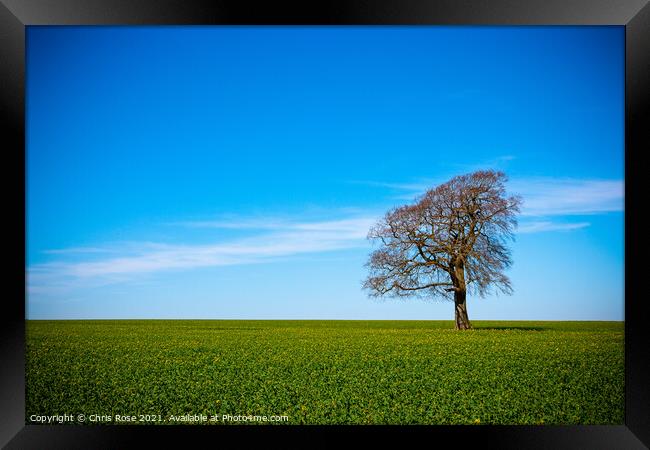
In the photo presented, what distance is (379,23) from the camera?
6.88 metres

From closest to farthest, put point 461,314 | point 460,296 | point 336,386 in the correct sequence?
point 336,386, point 460,296, point 461,314

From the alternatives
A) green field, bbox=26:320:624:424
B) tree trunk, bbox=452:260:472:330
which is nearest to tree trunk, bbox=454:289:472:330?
tree trunk, bbox=452:260:472:330

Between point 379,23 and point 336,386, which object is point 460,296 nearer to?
point 336,386

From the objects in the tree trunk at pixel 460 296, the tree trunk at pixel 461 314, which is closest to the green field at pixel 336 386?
the tree trunk at pixel 460 296

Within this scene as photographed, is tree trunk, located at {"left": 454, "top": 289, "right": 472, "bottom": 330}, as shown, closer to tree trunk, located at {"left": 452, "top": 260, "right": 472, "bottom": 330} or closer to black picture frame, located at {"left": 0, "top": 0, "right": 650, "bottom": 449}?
tree trunk, located at {"left": 452, "top": 260, "right": 472, "bottom": 330}

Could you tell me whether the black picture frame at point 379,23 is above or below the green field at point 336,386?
Answer: above

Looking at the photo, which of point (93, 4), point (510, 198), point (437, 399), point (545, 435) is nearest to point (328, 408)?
point (437, 399)

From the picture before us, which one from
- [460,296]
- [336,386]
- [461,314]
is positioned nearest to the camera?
[336,386]

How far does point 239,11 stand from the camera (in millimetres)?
6812

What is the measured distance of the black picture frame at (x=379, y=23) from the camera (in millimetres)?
6805

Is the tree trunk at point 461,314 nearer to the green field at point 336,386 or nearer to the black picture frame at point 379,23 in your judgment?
the green field at point 336,386

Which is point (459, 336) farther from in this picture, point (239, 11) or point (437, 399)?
point (239, 11)

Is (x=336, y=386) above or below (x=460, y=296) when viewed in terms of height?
below

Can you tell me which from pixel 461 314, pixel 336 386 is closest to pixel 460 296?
pixel 461 314
